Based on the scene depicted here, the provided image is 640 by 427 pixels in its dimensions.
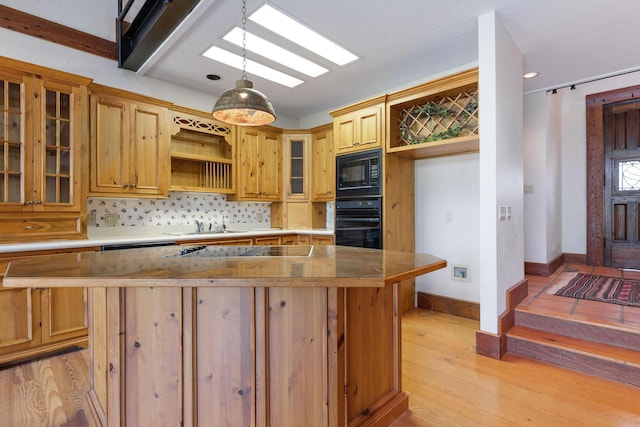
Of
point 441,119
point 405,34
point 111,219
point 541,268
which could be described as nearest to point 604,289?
point 541,268

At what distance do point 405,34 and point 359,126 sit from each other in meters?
1.10

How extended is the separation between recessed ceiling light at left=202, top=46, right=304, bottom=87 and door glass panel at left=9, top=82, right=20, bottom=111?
154 cm

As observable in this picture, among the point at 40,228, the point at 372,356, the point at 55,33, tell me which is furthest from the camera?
the point at 55,33

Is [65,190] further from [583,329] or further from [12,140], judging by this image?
[583,329]

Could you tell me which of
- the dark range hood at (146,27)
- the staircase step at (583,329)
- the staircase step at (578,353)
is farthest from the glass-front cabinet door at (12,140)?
the staircase step at (583,329)

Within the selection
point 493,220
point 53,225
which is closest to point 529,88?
point 493,220

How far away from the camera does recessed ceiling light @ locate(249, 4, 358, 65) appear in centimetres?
255

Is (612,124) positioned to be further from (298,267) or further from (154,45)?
(154,45)

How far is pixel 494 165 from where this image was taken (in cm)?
248

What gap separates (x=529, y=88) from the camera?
13.2 ft

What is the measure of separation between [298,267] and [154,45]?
8.92 ft

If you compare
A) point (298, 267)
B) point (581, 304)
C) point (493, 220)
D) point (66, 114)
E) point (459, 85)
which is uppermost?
point (459, 85)

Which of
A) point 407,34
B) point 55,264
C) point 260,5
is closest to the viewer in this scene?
point 55,264

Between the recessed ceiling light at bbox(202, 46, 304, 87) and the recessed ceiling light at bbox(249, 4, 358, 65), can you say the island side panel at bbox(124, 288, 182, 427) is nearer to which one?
the recessed ceiling light at bbox(249, 4, 358, 65)
